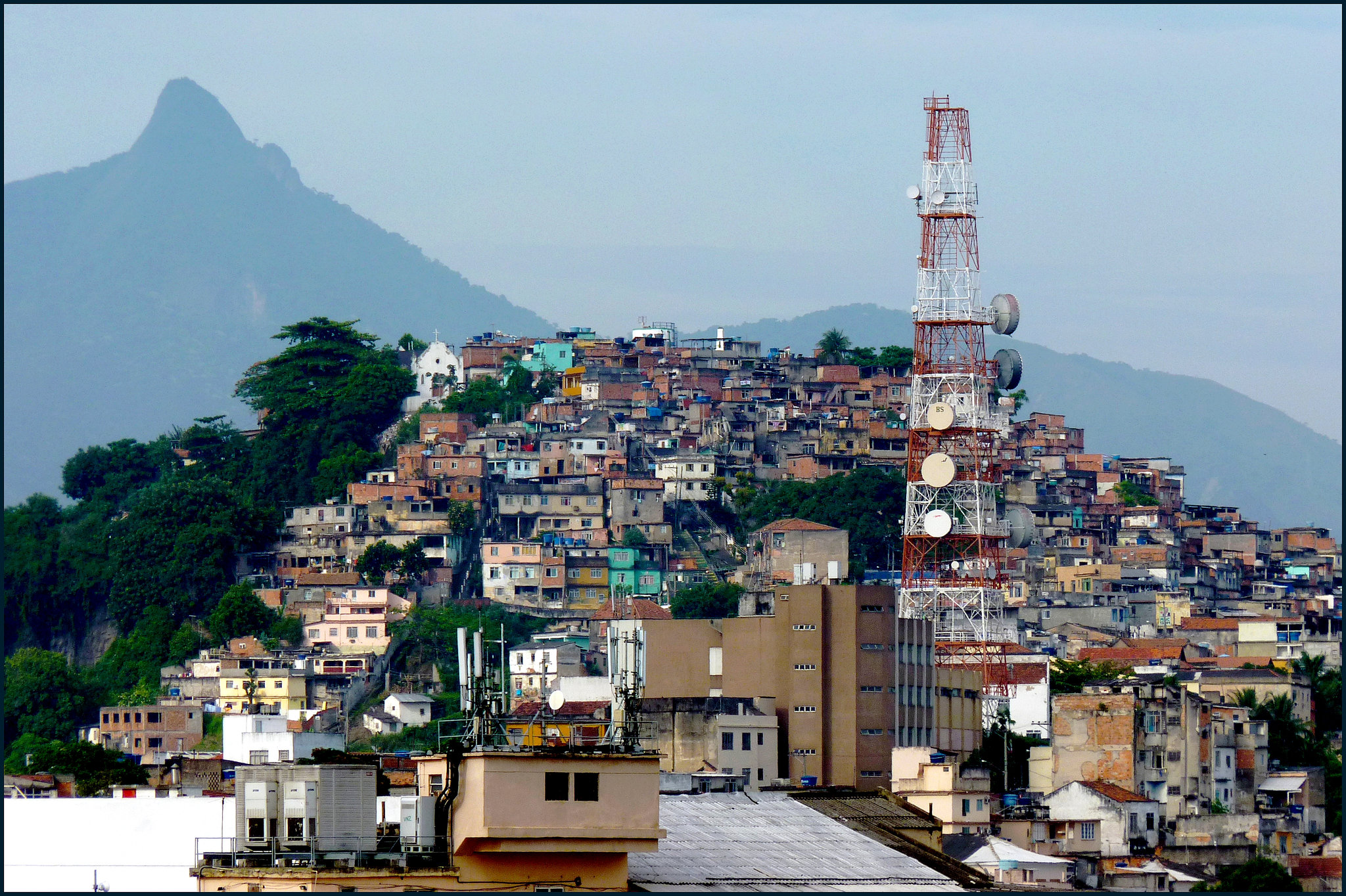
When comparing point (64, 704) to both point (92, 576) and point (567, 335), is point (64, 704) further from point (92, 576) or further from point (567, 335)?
point (567, 335)

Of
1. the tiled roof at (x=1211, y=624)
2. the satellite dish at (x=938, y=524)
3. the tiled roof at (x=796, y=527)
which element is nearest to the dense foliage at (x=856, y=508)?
the tiled roof at (x=796, y=527)

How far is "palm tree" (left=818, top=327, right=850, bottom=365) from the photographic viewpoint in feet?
327

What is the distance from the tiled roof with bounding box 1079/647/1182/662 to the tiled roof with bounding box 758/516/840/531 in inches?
365

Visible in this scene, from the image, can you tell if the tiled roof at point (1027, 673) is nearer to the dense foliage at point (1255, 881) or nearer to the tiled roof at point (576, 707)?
the tiled roof at point (576, 707)

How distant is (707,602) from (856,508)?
9148 mm

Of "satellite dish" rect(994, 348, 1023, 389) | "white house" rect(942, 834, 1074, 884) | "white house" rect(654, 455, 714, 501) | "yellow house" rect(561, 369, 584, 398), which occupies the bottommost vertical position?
"white house" rect(942, 834, 1074, 884)

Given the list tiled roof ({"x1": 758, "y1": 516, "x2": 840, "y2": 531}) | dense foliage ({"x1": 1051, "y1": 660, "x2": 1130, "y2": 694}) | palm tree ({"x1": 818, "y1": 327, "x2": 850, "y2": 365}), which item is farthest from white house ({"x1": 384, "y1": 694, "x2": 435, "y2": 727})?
palm tree ({"x1": 818, "y1": 327, "x2": 850, "y2": 365})

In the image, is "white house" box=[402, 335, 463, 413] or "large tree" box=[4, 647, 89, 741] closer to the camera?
"large tree" box=[4, 647, 89, 741]

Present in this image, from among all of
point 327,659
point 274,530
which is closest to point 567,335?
point 274,530

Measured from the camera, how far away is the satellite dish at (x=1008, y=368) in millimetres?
65625

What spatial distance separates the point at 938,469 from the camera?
57938mm

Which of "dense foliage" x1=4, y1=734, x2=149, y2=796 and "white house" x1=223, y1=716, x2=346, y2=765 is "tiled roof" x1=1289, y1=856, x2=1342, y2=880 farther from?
"dense foliage" x1=4, y1=734, x2=149, y2=796

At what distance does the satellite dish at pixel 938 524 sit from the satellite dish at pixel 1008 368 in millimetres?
8864

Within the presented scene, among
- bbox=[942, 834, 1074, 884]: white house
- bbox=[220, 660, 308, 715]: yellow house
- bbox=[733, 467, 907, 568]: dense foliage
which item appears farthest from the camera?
bbox=[733, 467, 907, 568]: dense foliage
